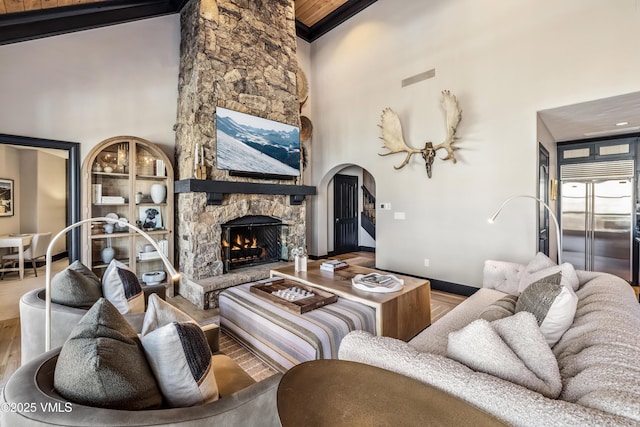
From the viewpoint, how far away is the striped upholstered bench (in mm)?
2002

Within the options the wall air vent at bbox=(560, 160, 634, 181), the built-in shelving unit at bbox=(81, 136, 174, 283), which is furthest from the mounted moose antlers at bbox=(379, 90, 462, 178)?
the built-in shelving unit at bbox=(81, 136, 174, 283)

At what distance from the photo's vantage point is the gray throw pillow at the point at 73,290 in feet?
5.78

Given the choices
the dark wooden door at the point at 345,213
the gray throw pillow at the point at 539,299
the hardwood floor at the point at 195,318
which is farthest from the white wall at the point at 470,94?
the gray throw pillow at the point at 539,299

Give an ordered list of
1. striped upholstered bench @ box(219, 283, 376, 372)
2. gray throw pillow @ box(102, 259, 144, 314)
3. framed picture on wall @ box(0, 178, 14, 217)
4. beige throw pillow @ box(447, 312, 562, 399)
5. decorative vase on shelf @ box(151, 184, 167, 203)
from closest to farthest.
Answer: beige throw pillow @ box(447, 312, 562, 399) < gray throw pillow @ box(102, 259, 144, 314) < striped upholstered bench @ box(219, 283, 376, 372) < decorative vase on shelf @ box(151, 184, 167, 203) < framed picture on wall @ box(0, 178, 14, 217)

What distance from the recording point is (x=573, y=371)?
1.11 meters

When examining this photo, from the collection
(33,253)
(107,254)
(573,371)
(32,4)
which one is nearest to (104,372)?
(573,371)

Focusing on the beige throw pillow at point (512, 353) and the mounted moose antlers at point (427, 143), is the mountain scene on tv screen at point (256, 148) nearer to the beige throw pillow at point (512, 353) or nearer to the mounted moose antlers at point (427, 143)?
the mounted moose antlers at point (427, 143)

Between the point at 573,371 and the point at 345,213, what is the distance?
6.37 m

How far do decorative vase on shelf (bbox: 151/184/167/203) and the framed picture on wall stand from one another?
136 inches

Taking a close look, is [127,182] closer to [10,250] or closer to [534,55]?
[10,250]

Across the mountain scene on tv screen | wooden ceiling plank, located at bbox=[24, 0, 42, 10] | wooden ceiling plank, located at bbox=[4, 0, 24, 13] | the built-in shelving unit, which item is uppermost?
wooden ceiling plank, located at bbox=[24, 0, 42, 10]

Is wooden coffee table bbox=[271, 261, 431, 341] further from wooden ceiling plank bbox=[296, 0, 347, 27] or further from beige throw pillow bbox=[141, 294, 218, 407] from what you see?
Answer: wooden ceiling plank bbox=[296, 0, 347, 27]

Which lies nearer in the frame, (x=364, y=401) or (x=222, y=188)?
(x=364, y=401)

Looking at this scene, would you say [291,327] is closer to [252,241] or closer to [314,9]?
[252,241]
